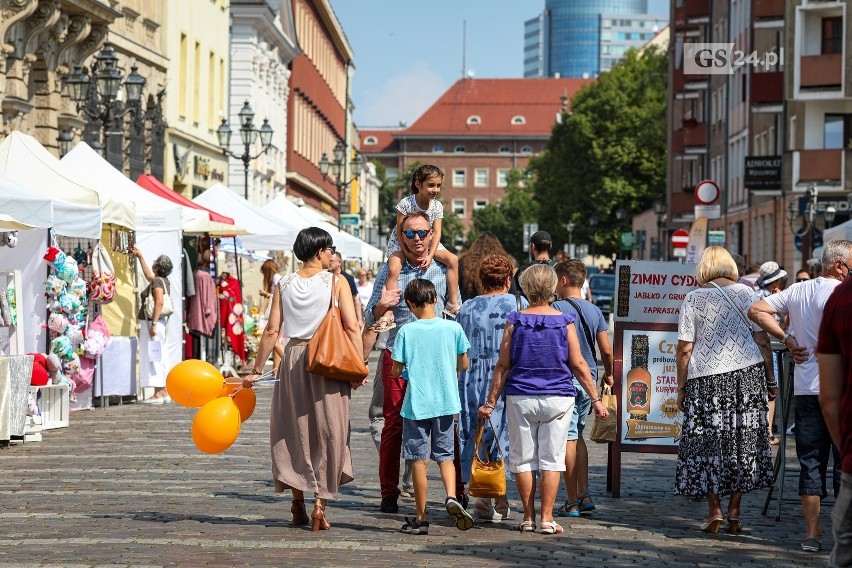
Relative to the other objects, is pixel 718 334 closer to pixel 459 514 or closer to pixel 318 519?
pixel 459 514

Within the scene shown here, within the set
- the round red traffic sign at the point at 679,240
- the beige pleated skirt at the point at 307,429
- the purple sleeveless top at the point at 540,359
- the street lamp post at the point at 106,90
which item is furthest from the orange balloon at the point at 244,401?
the round red traffic sign at the point at 679,240

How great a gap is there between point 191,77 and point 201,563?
122 feet

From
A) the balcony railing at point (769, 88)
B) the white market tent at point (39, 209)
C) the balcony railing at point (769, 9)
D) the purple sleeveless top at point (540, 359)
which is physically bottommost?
the purple sleeveless top at point (540, 359)

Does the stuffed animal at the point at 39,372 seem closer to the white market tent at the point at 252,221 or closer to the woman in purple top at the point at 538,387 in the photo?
the woman in purple top at the point at 538,387

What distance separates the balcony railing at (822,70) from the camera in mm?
49094

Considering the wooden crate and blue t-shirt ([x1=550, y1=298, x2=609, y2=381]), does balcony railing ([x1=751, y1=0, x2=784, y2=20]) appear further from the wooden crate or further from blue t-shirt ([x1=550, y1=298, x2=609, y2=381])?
blue t-shirt ([x1=550, y1=298, x2=609, y2=381])

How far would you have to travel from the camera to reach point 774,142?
56219mm

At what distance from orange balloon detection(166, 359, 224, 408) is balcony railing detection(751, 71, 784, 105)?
44915 millimetres

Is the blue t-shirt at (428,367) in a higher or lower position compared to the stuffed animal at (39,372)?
higher

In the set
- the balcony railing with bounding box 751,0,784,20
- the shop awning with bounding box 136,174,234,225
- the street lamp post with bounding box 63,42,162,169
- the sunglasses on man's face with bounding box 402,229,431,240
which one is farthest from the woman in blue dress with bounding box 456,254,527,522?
the balcony railing with bounding box 751,0,784,20

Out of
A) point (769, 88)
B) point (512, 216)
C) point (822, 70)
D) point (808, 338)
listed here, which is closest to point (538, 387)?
point (808, 338)

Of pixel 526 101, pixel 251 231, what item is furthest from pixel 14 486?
pixel 526 101

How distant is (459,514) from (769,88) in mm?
44991

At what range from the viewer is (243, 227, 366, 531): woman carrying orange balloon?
388 inches
